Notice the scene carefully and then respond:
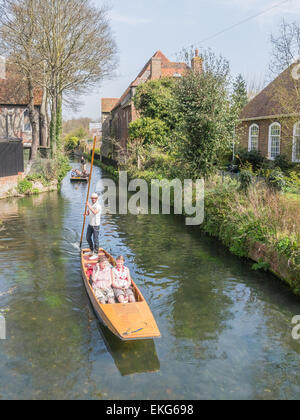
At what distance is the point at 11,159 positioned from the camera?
2566 centimetres

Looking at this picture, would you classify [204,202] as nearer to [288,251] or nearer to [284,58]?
[288,251]

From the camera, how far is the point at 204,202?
54.2ft

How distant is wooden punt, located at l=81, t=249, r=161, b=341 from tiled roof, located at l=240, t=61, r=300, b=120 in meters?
15.4

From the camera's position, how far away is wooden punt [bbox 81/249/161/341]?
6.85 meters

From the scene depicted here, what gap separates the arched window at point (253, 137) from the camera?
95.1 feet

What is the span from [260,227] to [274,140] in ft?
54.9

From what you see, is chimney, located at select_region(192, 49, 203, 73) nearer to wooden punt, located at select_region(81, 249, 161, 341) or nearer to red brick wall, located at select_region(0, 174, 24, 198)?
red brick wall, located at select_region(0, 174, 24, 198)

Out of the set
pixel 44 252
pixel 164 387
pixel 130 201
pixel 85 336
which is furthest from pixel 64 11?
pixel 164 387

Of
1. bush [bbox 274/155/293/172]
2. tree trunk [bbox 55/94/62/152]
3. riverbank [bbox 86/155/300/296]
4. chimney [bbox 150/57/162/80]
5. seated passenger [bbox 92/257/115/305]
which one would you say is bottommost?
Answer: seated passenger [bbox 92/257/115/305]

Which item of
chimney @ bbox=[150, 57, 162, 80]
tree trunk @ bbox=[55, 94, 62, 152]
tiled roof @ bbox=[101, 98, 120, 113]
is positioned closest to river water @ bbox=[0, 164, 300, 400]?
tree trunk @ bbox=[55, 94, 62, 152]

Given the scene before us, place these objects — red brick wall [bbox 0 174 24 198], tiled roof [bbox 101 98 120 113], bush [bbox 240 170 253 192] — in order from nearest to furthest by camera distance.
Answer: bush [bbox 240 170 253 192], red brick wall [bbox 0 174 24 198], tiled roof [bbox 101 98 120 113]

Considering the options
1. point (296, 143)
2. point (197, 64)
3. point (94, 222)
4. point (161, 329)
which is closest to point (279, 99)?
point (296, 143)

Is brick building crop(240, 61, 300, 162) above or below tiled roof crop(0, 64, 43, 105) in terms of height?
below

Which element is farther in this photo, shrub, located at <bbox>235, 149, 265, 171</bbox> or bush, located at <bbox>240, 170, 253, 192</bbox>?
shrub, located at <bbox>235, 149, 265, 171</bbox>
